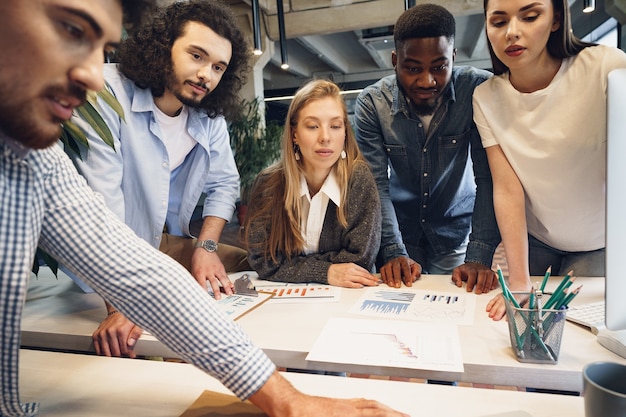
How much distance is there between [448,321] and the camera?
3.39ft

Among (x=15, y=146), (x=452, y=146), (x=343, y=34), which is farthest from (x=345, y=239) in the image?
(x=343, y=34)

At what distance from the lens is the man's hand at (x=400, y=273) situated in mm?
1370

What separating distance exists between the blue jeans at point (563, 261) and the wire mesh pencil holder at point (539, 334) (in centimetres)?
70

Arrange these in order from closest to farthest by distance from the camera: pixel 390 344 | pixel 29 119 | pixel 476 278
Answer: pixel 29 119
pixel 390 344
pixel 476 278

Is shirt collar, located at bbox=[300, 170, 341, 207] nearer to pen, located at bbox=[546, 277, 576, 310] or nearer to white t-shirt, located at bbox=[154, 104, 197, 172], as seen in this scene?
white t-shirt, located at bbox=[154, 104, 197, 172]

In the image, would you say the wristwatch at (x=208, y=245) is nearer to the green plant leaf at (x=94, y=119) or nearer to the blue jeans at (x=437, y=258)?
the green plant leaf at (x=94, y=119)

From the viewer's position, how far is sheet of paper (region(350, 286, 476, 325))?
3.51ft

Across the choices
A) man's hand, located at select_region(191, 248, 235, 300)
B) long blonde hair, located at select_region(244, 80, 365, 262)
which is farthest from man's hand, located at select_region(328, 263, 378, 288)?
man's hand, located at select_region(191, 248, 235, 300)

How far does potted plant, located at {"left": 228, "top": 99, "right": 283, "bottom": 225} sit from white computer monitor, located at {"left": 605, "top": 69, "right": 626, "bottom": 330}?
479 cm

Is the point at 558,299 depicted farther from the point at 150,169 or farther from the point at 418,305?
the point at 150,169

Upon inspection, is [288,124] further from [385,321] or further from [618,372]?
[618,372]

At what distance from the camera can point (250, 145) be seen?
5488 mm

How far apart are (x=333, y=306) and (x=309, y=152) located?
0.67 m

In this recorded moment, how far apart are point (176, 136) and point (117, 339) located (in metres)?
0.88
